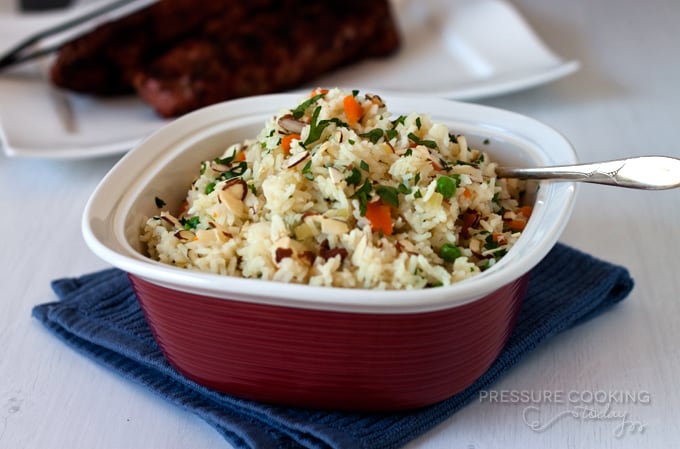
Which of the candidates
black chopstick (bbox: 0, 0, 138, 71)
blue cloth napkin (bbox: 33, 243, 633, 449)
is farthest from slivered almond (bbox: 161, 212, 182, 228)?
black chopstick (bbox: 0, 0, 138, 71)

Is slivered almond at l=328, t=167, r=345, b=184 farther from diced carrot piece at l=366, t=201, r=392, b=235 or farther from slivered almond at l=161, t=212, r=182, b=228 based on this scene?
slivered almond at l=161, t=212, r=182, b=228

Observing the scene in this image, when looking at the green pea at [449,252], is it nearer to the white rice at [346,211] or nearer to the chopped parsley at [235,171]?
the white rice at [346,211]

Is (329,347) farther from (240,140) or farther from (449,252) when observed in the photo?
(240,140)

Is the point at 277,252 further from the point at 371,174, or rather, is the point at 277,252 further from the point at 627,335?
the point at 627,335

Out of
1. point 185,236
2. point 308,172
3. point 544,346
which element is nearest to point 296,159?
point 308,172

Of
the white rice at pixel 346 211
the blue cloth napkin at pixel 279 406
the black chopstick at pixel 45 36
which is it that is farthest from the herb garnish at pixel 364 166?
the black chopstick at pixel 45 36

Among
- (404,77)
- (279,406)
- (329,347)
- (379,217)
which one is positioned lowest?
(404,77)
